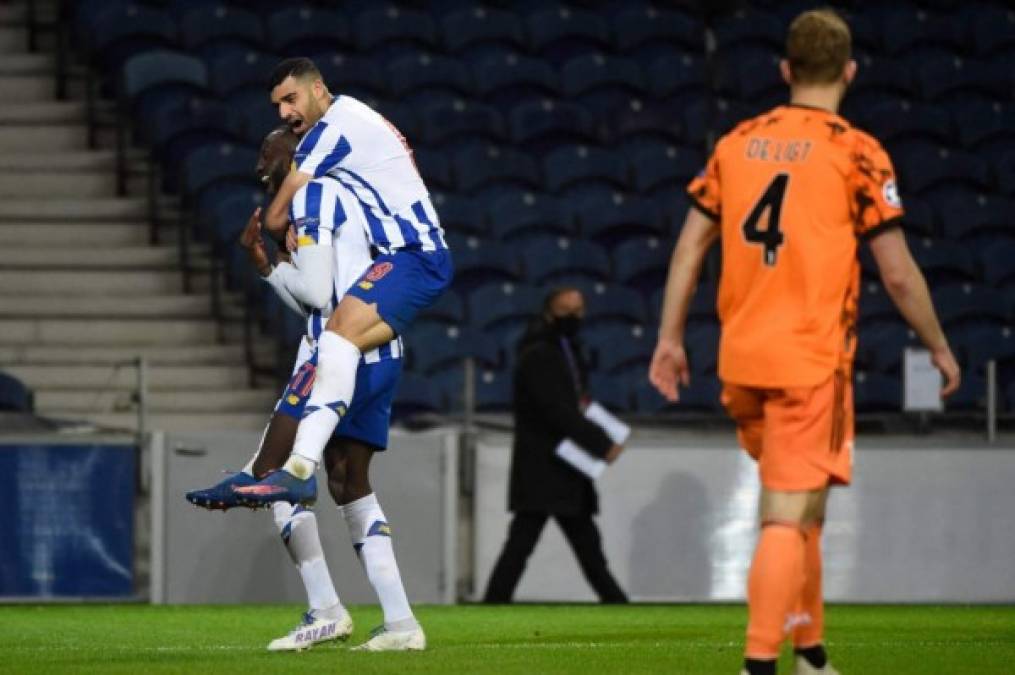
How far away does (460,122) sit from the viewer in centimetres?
1684

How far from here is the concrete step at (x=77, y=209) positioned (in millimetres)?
16141

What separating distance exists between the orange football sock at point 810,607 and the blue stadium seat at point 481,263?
916cm

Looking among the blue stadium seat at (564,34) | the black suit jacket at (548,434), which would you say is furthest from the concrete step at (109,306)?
the blue stadium seat at (564,34)

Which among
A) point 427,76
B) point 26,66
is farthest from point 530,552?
point 26,66

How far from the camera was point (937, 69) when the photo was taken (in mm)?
18375

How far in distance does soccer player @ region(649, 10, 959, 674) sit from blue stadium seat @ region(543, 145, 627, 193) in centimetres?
1060

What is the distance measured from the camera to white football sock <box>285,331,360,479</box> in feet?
24.4

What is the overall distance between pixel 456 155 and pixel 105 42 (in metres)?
2.98

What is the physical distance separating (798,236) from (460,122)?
433 inches

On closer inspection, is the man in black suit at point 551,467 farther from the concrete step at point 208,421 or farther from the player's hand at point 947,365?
the player's hand at point 947,365

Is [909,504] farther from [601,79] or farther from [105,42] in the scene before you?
[105,42]

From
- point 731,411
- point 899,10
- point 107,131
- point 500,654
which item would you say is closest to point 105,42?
point 107,131

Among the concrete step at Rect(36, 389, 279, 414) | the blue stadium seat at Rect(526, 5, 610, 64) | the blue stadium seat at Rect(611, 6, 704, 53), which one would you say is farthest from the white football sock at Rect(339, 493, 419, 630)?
the blue stadium seat at Rect(611, 6, 704, 53)

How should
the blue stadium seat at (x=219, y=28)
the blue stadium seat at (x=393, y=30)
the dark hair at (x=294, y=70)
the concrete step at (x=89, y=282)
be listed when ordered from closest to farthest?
the dark hair at (x=294, y=70) < the concrete step at (x=89, y=282) < the blue stadium seat at (x=219, y=28) < the blue stadium seat at (x=393, y=30)
